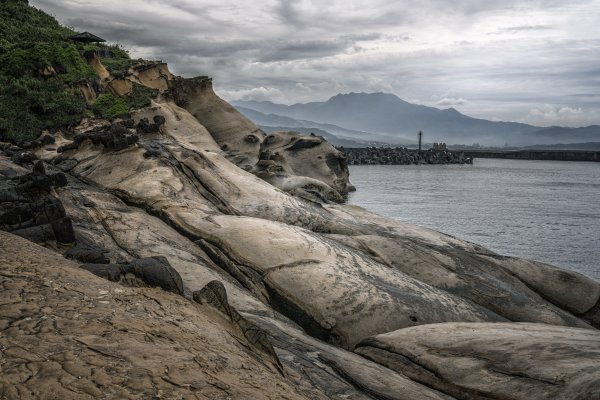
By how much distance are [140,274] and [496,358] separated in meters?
5.26

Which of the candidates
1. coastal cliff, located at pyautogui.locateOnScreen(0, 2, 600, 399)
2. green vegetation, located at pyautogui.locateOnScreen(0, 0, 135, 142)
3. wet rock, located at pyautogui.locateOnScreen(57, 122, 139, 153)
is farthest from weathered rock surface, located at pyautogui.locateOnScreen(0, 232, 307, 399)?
green vegetation, located at pyautogui.locateOnScreen(0, 0, 135, 142)

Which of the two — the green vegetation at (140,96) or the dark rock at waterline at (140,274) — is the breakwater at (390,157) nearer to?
the green vegetation at (140,96)

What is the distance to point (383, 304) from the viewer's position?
10664mm

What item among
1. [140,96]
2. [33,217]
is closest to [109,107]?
[140,96]

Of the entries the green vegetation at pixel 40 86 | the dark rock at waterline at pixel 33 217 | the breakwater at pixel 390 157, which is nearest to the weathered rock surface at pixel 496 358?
the dark rock at waterline at pixel 33 217

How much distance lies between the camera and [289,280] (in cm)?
1088

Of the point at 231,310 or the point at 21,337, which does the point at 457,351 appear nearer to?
the point at 231,310

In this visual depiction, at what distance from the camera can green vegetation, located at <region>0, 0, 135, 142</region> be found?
96.5ft

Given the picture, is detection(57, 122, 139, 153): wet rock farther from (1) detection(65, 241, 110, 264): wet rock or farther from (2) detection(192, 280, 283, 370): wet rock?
(2) detection(192, 280, 283, 370): wet rock

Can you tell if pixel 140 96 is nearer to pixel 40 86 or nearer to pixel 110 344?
pixel 40 86

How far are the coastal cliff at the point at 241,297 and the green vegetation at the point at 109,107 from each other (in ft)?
48.9

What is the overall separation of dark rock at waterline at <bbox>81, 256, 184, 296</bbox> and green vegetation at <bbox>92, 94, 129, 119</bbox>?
26192mm

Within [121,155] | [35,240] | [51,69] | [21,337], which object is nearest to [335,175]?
[51,69]

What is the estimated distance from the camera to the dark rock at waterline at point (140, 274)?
24.6 feet
